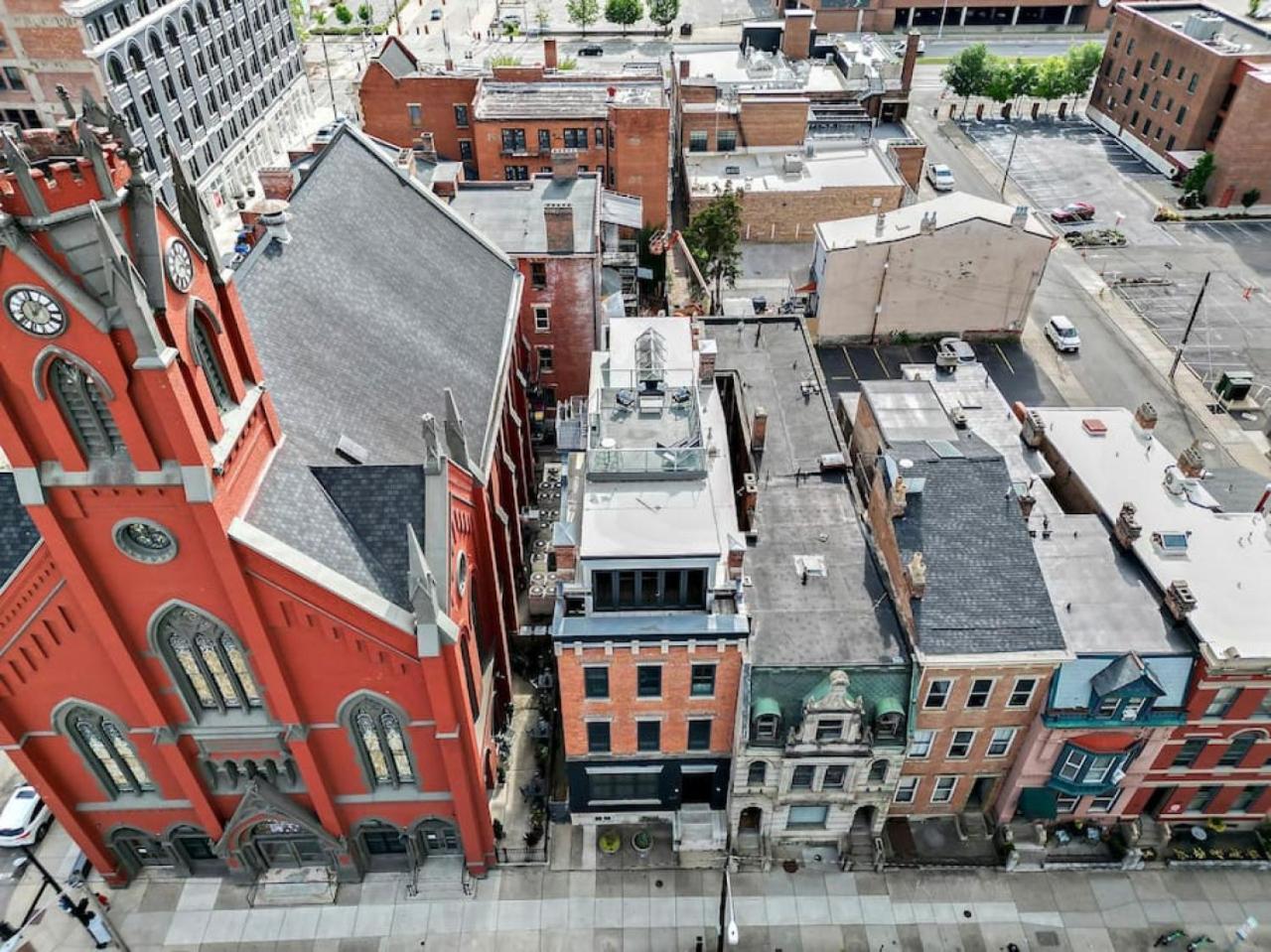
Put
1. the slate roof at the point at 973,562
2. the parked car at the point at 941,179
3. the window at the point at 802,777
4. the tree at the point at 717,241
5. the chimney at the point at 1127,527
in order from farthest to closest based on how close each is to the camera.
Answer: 1. the parked car at the point at 941,179
2. the tree at the point at 717,241
3. the chimney at the point at 1127,527
4. the window at the point at 802,777
5. the slate roof at the point at 973,562

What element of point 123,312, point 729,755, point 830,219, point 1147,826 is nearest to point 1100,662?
point 1147,826

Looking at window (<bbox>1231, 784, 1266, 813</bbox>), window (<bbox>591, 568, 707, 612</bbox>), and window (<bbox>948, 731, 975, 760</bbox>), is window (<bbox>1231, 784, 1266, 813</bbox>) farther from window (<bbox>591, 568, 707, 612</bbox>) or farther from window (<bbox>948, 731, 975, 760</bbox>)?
window (<bbox>591, 568, 707, 612</bbox>)

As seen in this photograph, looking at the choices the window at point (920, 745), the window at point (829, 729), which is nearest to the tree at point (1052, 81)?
the window at point (920, 745)

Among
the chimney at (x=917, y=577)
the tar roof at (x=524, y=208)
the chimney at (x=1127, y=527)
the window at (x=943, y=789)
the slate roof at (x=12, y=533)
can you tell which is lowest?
the window at (x=943, y=789)

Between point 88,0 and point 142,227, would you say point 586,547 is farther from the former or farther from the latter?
point 88,0

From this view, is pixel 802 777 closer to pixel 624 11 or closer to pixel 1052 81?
pixel 1052 81

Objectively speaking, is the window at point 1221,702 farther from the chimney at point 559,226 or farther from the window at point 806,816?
the chimney at point 559,226
